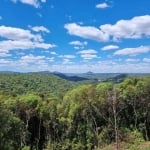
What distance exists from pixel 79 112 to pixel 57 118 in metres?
6.14

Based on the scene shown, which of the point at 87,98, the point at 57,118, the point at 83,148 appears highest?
the point at 87,98

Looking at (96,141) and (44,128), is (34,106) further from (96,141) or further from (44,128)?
(96,141)

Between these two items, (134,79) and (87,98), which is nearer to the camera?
(87,98)

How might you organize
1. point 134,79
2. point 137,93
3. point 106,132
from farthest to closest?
point 134,79, point 137,93, point 106,132

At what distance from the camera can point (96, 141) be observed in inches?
2771

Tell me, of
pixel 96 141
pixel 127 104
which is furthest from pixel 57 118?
pixel 127 104

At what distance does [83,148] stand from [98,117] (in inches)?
293

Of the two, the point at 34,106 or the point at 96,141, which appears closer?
the point at 96,141

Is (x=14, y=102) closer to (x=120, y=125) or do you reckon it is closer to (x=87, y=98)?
(x=87, y=98)

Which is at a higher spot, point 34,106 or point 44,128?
point 34,106

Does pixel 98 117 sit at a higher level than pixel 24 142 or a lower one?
higher

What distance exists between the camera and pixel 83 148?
7069 centimetres

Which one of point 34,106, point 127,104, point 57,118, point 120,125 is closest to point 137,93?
point 127,104

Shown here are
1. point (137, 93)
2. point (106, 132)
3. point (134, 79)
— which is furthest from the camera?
point (134, 79)
